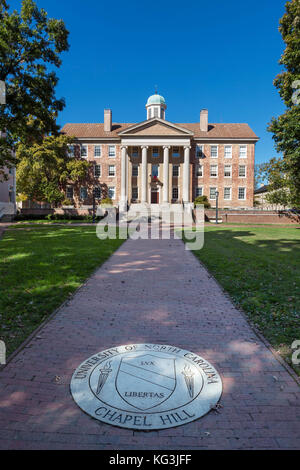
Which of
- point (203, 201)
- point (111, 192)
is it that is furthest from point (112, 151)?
point (203, 201)

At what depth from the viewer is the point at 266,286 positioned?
7117 mm

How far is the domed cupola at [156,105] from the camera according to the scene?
53.7m

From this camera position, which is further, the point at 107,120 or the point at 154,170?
the point at 107,120

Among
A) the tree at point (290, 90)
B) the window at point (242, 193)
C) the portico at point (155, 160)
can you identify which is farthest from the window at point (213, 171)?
the tree at point (290, 90)

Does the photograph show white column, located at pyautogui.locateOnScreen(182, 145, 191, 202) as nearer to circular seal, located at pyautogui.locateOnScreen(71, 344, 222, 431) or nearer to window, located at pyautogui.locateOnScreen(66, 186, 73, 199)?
window, located at pyautogui.locateOnScreen(66, 186, 73, 199)

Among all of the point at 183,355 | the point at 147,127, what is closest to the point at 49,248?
the point at 183,355

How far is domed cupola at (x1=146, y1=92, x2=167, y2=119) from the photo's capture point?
176ft

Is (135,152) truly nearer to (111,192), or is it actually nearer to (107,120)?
(111,192)

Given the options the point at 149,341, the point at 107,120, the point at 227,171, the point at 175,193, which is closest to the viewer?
the point at 149,341

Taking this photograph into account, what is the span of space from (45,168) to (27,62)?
21.5 meters

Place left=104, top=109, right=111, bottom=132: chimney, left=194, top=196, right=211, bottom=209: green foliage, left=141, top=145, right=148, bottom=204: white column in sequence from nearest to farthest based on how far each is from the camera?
left=194, top=196, right=211, bottom=209: green foliage → left=141, top=145, right=148, bottom=204: white column → left=104, top=109, right=111, bottom=132: chimney

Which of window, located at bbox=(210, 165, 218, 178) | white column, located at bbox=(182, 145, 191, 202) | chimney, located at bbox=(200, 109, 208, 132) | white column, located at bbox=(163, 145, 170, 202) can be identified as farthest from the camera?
chimney, located at bbox=(200, 109, 208, 132)

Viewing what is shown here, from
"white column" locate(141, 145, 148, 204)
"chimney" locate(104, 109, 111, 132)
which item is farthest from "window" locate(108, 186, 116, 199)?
"chimney" locate(104, 109, 111, 132)

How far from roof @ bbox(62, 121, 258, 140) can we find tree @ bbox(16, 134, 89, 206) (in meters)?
8.55
